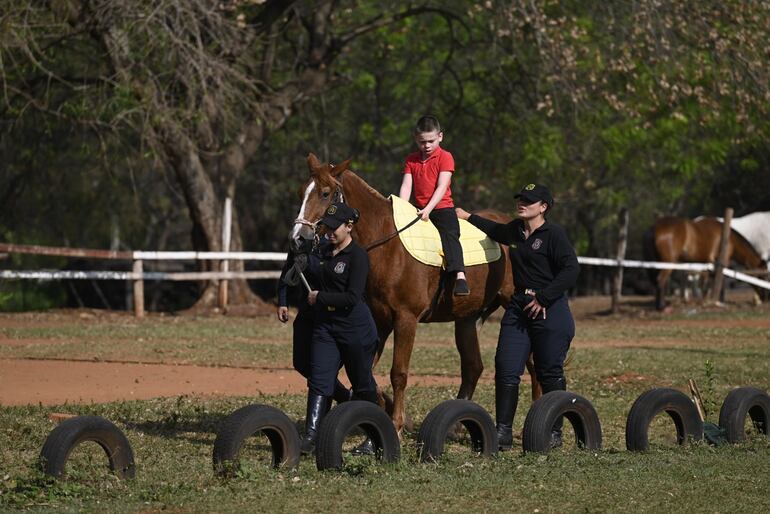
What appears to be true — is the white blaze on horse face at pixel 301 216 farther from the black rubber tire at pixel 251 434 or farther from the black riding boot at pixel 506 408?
the black riding boot at pixel 506 408

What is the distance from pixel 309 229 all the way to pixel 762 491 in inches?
144

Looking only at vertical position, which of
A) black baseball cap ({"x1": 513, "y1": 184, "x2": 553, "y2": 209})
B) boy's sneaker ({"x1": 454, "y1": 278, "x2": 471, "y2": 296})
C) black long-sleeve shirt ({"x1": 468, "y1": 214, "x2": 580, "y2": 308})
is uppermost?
black baseball cap ({"x1": 513, "y1": 184, "x2": 553, "y2": 209})

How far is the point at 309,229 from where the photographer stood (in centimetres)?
943

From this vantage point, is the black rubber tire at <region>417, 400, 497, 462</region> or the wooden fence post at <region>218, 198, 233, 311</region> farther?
the wooden fence post at <region>218, 198, 233, 311</region>

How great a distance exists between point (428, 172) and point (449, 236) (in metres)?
0.56

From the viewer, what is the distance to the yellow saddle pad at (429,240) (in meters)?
10.5

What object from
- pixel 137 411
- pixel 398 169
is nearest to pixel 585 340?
pixel 137 411

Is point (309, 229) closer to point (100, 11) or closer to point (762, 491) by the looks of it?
point (762, 491)

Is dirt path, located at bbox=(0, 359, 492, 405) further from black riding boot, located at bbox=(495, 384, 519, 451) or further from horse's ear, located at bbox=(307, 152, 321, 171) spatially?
black riding boot, located at bbox=(495, 384, 519, 451)

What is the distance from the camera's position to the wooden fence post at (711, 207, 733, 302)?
28.7 meters

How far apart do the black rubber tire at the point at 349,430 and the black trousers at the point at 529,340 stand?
1.30 meters

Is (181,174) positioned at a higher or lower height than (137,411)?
higher

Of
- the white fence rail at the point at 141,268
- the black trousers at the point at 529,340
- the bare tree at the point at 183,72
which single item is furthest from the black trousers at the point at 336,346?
the white fence rail at the point at 141,268

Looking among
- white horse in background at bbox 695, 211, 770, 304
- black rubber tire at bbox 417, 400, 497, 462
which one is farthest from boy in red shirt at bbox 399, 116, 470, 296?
white horse in background at bbox 695, 211, 770, 304
